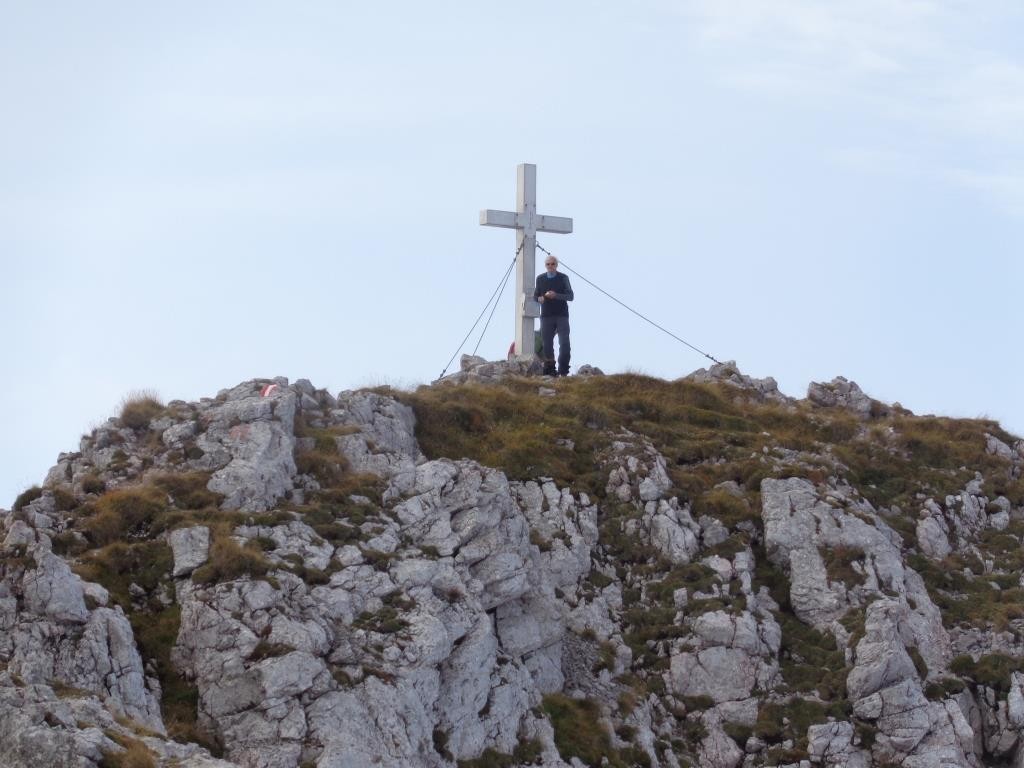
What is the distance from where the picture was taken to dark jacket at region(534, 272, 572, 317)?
38.6 m

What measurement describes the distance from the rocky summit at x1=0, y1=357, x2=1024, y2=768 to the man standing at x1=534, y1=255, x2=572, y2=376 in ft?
8.55

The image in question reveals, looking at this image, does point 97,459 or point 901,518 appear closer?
point 97,459

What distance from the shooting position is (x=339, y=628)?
24.6m

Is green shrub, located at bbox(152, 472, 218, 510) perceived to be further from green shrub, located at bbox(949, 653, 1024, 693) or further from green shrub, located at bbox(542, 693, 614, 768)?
green shrub, located at bbox(949, 653, 1024, 693)

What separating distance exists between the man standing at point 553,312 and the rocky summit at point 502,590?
2607 millimetres

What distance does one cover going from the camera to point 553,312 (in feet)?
127

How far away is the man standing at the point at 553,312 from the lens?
127 ft

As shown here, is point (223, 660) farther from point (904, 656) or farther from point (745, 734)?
point (904, 656)

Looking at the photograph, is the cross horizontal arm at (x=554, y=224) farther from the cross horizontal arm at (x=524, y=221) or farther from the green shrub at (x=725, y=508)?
the green shrub at (x=725, y=508)

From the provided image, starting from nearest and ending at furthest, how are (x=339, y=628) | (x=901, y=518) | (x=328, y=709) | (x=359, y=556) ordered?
1. (x=328, y=709)
2. (x=339, y=628)
3. (x=359, y=556)
4. (x=901, y=518)

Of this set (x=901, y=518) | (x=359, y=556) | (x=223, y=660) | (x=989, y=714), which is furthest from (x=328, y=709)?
(x=901, y=518)

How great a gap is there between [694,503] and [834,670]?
5.12 m

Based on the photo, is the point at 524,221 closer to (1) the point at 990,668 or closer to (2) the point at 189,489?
(2) the point at 189,489

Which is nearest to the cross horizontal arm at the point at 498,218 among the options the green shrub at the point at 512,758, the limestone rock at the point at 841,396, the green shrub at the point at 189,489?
the limestone rock at the point at 841,396
